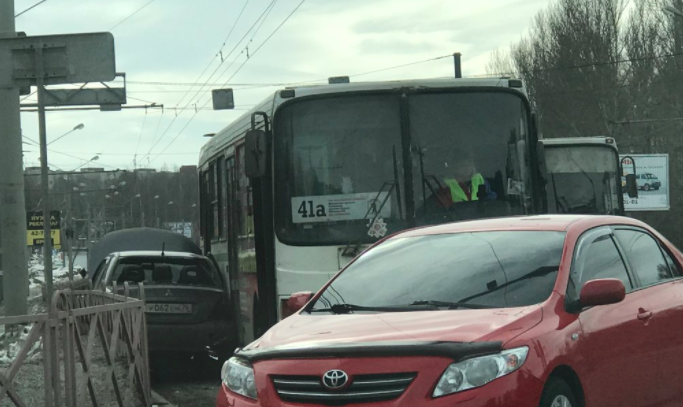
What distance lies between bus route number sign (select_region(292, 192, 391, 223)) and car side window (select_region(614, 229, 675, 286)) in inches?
146

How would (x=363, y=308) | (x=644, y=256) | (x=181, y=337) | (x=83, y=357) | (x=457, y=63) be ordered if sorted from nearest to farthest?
1. (x=363, y=308)
2. (x=644, y=256)
3. (x=83, y=357)
4. (x=181, y=337)
5. (x=457, y=63)

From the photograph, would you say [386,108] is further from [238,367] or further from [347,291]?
[238,367]

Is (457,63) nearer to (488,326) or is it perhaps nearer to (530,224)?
(530,224)

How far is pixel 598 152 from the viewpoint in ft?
69.1

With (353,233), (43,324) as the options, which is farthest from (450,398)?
(353,233)

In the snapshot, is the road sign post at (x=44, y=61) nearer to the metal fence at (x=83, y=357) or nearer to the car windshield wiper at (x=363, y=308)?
the metal fence at (x=83, y=357)

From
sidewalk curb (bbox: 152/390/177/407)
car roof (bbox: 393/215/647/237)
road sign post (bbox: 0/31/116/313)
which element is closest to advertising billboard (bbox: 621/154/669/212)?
road sign post (bbox: 0/31/116/313)

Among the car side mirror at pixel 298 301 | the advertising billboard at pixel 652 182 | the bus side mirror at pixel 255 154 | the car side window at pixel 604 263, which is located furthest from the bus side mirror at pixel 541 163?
the advertising billboard at pixel 652 182

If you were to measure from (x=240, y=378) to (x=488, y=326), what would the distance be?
1300mm

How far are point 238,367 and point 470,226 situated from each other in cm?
185

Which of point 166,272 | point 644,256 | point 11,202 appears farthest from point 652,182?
point 644,256

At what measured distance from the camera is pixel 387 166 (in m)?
10.9

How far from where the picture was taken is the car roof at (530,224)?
21.9 feet

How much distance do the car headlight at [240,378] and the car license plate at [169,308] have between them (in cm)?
742
